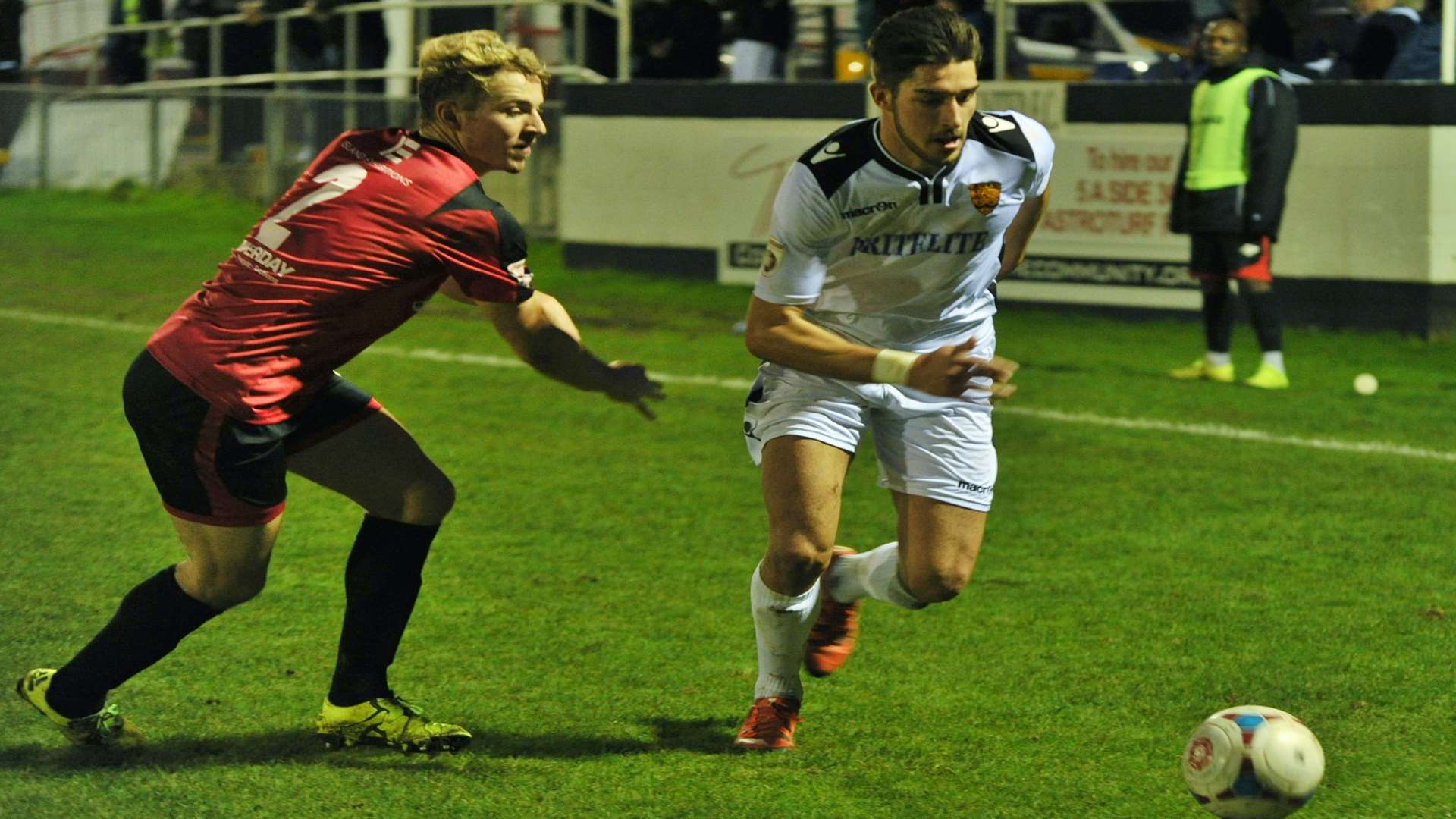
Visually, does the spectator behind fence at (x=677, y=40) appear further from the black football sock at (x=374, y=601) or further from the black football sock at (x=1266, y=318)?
the black football sock at (x=374, y=601)

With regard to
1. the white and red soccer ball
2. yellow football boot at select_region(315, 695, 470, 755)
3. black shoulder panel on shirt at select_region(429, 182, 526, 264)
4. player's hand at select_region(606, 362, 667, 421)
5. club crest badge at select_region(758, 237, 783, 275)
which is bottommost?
yellow football boot at select_region(315, 695, 470, 755)

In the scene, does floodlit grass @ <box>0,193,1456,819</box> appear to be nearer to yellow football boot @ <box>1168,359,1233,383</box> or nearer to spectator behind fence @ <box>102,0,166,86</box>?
yellow football boot @ <box>1168,359,1233,383</box>

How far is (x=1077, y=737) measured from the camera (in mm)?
4816

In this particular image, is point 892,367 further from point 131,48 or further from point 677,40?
point 131,48

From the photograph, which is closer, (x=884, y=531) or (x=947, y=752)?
(x=947, y=752)

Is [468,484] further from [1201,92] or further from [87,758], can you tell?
[1201,92]

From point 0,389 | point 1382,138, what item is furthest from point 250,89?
point 1382,138

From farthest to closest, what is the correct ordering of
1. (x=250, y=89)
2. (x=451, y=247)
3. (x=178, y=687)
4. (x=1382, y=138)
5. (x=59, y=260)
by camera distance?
(x=250, y=89) < (x=59, y=260) < (x=1382, y=138) < (x=178, y=687) < (x=451, y=247)

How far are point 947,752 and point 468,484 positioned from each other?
3793 mm

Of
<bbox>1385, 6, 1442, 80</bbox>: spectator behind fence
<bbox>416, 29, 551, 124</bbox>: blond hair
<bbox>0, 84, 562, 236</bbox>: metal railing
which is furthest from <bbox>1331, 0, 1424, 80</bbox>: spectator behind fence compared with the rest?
<bbox>416, 29, 551, 124</bbox>: blond hair

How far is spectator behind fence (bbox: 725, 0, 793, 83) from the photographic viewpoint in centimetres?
1576

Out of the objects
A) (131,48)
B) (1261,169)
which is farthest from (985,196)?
(131,48)

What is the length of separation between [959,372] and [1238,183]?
7.18 meters

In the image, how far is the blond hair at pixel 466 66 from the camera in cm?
420
